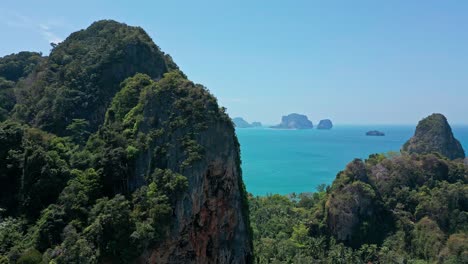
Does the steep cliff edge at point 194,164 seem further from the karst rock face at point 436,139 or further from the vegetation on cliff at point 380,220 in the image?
the karst rock face at point 436,139

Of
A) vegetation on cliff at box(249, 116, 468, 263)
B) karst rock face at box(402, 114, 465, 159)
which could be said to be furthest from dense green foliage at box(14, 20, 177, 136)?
karst rock face at box(402, 114, 465, 159)

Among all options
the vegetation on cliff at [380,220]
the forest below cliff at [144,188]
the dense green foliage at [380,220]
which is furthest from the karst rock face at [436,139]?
the forest below cliff at [144,188]

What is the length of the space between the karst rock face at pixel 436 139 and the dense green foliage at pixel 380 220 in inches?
857

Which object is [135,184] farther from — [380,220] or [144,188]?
[380,220]

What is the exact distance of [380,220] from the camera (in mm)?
40938

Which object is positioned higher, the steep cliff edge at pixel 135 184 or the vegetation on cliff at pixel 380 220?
the steep cliff edge at pixel 135 184

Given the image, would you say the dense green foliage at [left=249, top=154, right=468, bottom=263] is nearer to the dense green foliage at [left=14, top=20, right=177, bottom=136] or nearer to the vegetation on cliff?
the vegetation on cliff

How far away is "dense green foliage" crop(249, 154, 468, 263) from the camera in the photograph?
35.3m

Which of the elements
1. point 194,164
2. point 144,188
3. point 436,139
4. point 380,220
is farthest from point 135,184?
point 436,139

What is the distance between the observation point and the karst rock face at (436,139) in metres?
66.2

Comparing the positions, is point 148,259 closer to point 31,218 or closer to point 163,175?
point 163,175

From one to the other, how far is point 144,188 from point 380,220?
91.2 feet

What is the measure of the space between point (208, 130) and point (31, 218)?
1056 centimetres

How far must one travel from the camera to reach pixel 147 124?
24.9 meters
